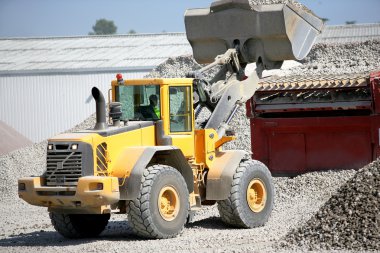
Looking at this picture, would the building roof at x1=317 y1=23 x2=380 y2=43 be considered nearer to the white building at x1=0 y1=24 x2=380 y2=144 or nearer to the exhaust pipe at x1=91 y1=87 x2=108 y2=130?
the white building at x1=0 y1=24 x2=380 y2=144

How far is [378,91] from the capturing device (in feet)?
48.3

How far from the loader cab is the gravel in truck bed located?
1320 millimetres

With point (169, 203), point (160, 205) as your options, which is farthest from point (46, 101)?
point (160, 205)

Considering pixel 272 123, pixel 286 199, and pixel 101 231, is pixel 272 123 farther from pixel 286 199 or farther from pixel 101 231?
pixel 101 231

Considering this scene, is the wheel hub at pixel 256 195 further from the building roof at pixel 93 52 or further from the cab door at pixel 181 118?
the building roof at pixel 93 52

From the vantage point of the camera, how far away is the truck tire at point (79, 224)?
480 inches

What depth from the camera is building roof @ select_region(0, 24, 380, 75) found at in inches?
1310

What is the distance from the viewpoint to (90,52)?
36062mm

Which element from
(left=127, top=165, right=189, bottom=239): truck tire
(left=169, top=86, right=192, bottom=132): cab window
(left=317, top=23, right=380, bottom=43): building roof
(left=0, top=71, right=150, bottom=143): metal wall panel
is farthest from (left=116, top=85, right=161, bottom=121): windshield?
(left=0, top=71, right=150, bottom=143): metal wall panel

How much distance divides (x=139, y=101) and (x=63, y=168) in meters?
1.58

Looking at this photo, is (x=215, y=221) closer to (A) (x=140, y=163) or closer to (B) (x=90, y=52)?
(A) (x=140, y=163)

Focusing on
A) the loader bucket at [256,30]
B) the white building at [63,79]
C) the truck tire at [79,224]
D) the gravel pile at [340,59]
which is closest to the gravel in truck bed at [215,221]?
the gravel pile at [340,59]

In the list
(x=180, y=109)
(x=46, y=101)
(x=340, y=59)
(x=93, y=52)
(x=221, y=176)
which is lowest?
(x=221, y=176)

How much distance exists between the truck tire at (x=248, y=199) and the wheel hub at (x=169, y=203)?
98 centimetres
